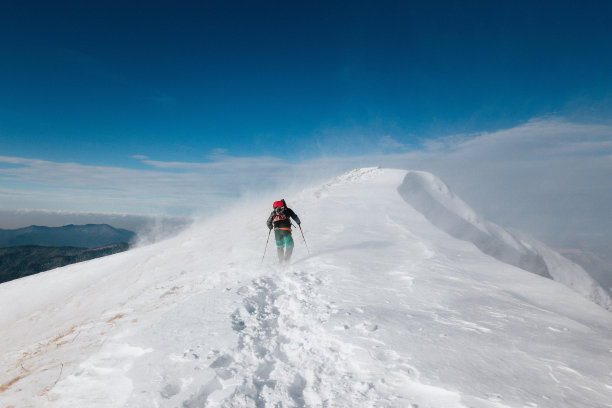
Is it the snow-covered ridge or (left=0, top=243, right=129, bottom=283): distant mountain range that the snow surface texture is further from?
(left=0, top=243, right=129, bottom=283): distant mountain range

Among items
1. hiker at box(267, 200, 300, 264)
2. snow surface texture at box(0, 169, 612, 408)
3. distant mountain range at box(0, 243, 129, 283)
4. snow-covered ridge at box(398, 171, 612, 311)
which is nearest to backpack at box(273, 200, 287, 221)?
hiker at box(267, 200, 300, 264)

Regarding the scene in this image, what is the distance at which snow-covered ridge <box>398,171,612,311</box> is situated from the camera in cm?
1970

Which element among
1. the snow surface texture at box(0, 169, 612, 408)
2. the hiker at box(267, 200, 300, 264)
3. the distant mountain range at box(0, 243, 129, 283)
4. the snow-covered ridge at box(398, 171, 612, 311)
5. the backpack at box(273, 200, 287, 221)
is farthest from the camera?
the distant mountain range at box(0, 243, 129, 283)

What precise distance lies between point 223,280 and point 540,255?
83.2 feet

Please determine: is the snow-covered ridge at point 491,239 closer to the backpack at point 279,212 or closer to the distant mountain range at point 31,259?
the backpack at point 279,212

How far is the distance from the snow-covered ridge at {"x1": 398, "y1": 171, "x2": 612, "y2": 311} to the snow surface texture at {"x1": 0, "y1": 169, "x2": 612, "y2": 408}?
32.1 feet

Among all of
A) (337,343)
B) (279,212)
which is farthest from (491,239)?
(337,343)

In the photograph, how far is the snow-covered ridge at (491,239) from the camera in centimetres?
1970

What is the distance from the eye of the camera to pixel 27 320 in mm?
13758

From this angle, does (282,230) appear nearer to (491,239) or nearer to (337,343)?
(337,343)

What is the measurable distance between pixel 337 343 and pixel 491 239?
64.0 feet

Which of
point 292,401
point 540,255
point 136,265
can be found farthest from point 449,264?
point 540,255

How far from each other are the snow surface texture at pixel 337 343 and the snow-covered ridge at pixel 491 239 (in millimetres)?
9793

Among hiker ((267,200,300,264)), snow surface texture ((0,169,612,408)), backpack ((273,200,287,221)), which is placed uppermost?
backpack ((273,200,287,221))
